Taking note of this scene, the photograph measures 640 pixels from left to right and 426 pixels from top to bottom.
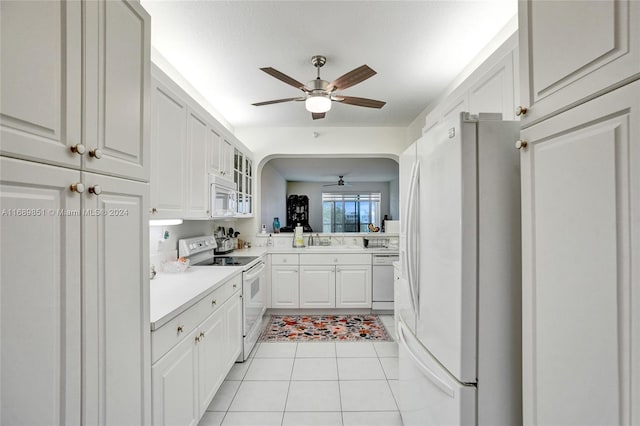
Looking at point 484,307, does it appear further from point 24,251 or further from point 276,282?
point 276,282

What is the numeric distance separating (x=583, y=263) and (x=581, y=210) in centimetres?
13

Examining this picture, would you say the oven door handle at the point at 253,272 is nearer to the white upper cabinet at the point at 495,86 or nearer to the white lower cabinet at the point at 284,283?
the white lower cabinet at the point at 284,283

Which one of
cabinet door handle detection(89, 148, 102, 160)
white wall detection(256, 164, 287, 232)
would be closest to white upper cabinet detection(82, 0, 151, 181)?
cabinet door handle detection(89, 148, 102, 160)

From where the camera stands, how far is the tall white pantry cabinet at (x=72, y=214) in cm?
63

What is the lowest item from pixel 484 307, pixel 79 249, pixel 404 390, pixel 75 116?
pixel 404 390

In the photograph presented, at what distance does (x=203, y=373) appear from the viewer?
1690mm

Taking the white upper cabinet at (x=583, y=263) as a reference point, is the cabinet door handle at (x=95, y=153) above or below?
above

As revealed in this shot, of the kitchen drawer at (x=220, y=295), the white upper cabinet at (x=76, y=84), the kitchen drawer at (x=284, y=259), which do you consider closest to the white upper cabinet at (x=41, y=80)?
the white upper cabinet at (x=76, y=84)

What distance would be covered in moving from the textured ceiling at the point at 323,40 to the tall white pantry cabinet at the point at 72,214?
95 cm

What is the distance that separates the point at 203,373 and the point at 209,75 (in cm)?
239

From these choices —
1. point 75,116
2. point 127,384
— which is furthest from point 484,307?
point 75,116

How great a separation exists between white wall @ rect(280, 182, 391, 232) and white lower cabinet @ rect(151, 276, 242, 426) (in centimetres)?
686

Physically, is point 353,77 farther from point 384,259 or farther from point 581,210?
Result: point 384,259

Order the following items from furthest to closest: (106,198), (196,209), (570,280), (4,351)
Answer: (196,209)
(106,198)
(570,280)
(4,351)
